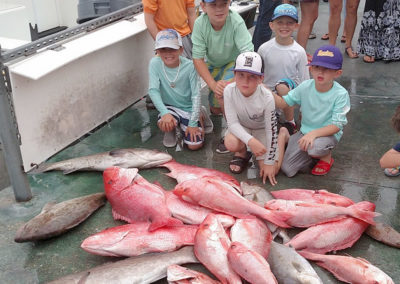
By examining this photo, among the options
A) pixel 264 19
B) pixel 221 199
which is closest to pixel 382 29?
pixel 264 19

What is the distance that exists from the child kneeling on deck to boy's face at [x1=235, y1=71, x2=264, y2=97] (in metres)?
0.77

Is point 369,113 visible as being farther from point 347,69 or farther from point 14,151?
point 14,151

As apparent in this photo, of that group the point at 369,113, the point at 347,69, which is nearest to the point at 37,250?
the point at 369,113

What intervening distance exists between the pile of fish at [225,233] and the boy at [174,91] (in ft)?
3.18

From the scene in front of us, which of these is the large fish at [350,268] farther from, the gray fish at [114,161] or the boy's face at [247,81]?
the gray fish at [114,161]

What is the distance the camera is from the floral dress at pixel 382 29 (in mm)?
5867

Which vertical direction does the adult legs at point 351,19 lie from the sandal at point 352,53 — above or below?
above

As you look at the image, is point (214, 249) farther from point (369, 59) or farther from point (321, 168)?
point (369, 59)

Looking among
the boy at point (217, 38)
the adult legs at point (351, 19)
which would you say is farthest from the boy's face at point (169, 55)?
the adult legs at point (351, 19)

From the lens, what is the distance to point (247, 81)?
11.3 feet

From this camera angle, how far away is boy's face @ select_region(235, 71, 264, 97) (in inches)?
135

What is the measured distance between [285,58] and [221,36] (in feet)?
2.14

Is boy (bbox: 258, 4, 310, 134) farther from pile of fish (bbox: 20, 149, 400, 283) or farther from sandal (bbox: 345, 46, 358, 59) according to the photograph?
sandal (bbox: 345, 46, 358, 59)

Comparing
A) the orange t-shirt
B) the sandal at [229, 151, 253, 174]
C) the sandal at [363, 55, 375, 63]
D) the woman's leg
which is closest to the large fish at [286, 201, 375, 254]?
the sandal at [229, 151, 253, 174]
